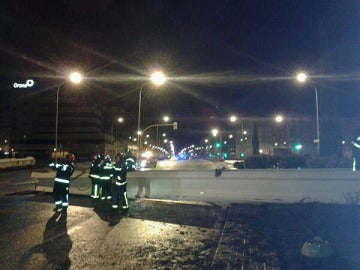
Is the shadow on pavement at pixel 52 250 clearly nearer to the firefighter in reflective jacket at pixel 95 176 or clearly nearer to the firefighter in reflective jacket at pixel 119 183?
the firefighter in reflective jacket at pixel 119 183

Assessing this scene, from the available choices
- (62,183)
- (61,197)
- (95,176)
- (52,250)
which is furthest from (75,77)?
(52,250)

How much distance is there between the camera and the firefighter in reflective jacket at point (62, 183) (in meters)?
11.8

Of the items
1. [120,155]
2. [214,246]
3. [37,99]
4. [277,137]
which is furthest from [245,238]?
[37,99]

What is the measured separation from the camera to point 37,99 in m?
129

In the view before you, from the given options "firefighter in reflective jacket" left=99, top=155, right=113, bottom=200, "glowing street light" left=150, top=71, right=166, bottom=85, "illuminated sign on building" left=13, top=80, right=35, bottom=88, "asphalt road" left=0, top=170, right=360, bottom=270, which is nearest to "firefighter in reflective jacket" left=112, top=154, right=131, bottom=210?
"asphalt road" left=0, top=170, right=360, bottom=270

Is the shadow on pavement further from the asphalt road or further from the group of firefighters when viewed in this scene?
the group of firefighters

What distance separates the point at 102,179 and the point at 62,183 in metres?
1.64

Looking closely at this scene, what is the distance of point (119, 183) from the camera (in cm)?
1236

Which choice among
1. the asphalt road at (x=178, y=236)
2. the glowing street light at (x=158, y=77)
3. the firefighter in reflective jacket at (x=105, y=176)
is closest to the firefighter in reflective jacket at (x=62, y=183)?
the asphalt road at (x=178, y=236)

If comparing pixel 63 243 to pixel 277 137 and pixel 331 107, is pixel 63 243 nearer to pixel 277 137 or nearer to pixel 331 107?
pixel 331 107

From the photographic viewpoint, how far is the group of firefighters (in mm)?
11898

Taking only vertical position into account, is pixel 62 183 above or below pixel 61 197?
above

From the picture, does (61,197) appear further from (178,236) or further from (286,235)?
(286,235)

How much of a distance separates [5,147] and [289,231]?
137m
